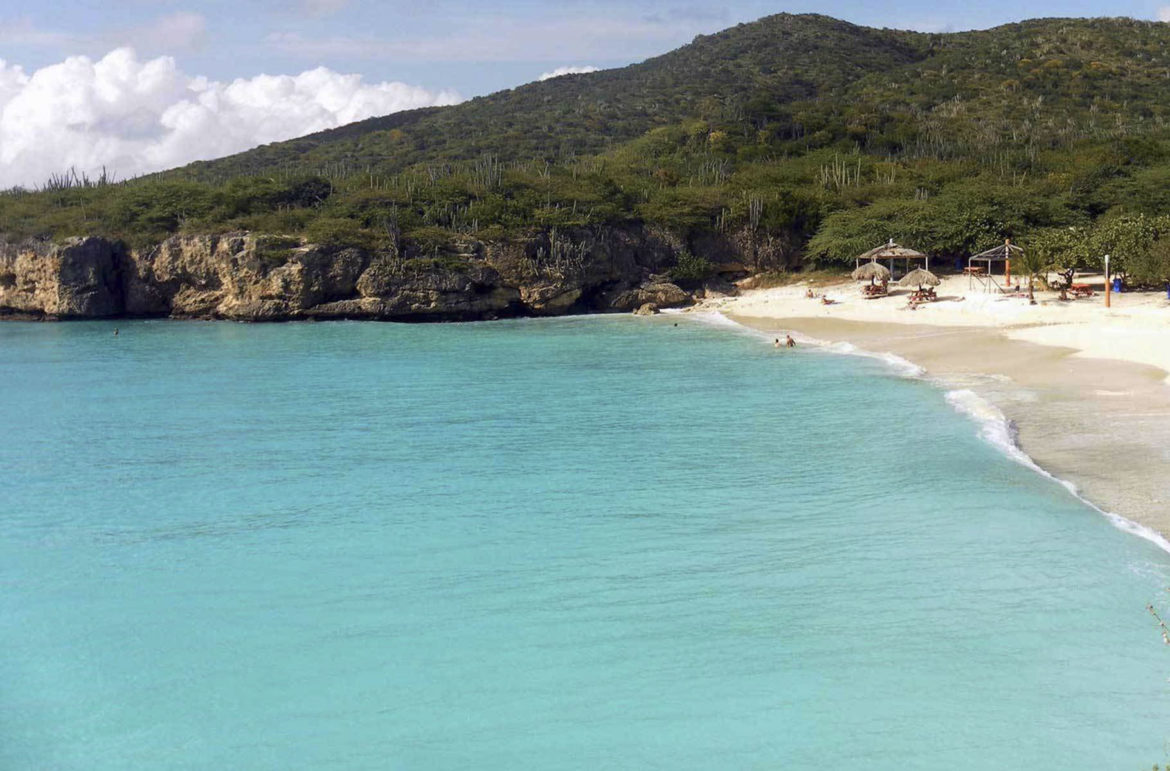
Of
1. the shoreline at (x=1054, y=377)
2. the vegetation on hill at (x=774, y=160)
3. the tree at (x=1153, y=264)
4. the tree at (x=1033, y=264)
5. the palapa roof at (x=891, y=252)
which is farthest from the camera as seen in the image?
the vegetation on hill at (x=774, y=160)

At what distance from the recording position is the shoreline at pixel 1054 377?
14.8 meters

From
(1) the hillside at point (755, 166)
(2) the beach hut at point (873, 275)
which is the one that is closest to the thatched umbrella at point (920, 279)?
(2) the beach hut at point (873, 275)

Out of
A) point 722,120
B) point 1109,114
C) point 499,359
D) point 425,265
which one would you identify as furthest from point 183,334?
point 1109,114

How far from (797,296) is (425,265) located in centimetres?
1779

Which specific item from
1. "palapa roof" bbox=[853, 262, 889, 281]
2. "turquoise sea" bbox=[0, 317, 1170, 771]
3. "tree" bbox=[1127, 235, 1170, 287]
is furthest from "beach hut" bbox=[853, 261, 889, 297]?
"turquoise sea" bbox=[0, 317, 1170, 771]

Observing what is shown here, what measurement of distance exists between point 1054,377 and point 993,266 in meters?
26.3

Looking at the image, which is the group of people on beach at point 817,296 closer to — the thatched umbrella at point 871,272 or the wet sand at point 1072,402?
the thatched umbrella at point 871,272

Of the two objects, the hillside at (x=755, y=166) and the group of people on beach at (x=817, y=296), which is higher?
the hillside at (x=755, y=166)

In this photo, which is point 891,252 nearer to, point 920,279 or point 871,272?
point 871,272

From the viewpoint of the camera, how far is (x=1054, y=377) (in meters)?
23.9

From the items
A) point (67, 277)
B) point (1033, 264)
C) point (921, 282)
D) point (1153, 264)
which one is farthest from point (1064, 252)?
point (67, 277)

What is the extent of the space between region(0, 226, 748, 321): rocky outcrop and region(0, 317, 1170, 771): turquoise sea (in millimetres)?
27321

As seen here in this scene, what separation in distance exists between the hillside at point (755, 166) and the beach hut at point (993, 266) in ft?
4.96

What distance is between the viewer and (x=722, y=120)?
3118 inches
